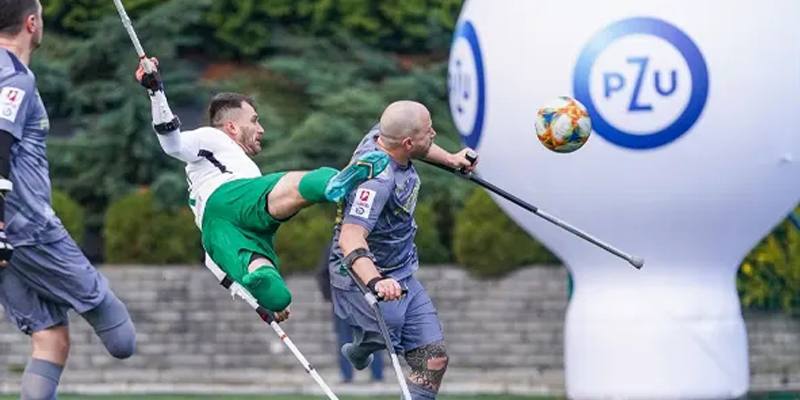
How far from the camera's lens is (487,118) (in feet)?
38.7

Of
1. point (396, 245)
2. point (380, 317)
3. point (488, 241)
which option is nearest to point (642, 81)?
point (396, 245)

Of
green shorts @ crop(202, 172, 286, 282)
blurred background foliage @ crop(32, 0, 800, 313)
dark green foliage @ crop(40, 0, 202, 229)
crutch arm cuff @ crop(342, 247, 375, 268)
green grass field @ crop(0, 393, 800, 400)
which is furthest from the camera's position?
dark green foliage @ crop(40, 0, 202, 229)

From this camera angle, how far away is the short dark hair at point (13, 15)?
7.80 meters

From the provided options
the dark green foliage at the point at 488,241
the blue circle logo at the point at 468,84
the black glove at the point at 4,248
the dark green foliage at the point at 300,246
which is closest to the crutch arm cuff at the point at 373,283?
the black glove at the point at 4,248

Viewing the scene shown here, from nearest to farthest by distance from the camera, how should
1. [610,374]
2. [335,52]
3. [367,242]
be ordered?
[367,242], [610,374], [335,52]

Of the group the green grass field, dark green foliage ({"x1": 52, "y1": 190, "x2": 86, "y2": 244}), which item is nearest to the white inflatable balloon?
the green grass field

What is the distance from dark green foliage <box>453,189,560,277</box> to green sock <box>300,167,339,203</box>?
808cm

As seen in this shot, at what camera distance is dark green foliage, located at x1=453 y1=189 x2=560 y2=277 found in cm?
1650

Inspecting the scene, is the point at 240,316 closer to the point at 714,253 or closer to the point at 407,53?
the point at 407,53

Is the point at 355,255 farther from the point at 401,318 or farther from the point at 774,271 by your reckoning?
the point at 774,271

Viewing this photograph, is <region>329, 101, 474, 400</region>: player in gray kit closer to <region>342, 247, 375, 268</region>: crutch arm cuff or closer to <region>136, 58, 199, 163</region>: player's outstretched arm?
<region>342, 247, 375, 268</region>: crutch arm cuff

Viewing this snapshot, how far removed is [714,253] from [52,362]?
537 centimetres

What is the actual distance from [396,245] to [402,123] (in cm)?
62

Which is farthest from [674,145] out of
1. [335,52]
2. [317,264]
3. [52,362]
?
[335,52]
